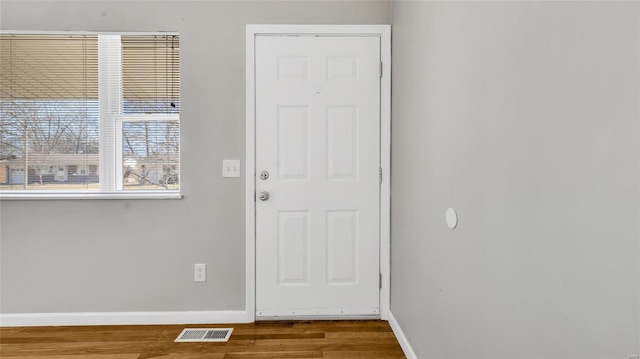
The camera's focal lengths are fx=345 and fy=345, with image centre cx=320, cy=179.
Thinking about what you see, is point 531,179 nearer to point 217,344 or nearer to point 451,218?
point 451,218

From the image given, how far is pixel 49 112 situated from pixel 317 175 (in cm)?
184

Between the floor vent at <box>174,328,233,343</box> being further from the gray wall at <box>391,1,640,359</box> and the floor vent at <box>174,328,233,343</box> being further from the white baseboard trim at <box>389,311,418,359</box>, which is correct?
the gray wall at <box>391,1,640,359</box>

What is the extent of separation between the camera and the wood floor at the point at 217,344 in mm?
1952

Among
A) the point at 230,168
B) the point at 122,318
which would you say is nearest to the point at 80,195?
the point at 122,318

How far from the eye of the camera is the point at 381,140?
232 cm

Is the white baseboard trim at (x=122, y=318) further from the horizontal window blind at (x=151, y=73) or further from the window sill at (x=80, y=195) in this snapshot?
the horizontal window blind at (x=151, y=73)

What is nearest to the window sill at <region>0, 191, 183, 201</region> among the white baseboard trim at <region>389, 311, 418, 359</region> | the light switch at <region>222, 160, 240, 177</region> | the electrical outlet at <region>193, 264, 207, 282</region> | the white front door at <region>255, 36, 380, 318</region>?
the light switch at <region>222, 160, 240, 177</region>

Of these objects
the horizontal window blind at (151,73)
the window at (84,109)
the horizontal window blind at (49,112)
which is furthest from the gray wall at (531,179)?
the horizontal window blind at (49,112)

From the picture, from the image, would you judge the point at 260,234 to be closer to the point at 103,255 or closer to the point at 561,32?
the point at 103,255

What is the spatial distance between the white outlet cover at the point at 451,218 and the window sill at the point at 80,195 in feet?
5.54

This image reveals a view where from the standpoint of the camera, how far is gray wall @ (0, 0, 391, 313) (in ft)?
7.43

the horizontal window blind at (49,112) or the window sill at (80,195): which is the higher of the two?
the horizontal window blind at (49,112)

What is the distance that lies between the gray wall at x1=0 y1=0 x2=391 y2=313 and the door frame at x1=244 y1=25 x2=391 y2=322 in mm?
53

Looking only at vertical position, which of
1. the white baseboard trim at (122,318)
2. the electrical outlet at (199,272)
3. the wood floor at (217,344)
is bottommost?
the wood floor at (217,344)
